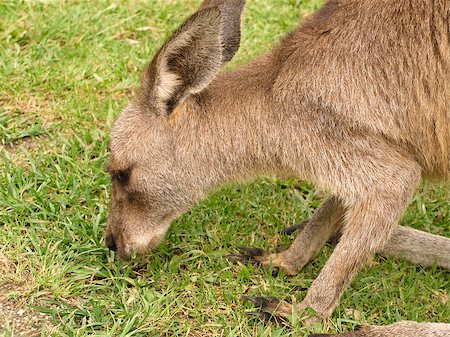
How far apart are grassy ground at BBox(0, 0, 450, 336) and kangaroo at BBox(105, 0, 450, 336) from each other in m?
0.27

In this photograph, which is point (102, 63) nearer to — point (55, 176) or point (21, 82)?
point (21, 82)

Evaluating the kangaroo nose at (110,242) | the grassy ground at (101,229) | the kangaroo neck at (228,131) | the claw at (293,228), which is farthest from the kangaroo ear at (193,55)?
the claw at (293,228)

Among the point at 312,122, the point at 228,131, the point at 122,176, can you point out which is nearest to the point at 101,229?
the point at 122,176

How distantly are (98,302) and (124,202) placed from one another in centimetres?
60

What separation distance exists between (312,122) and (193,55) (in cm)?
74

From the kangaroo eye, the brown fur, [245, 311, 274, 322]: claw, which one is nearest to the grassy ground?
[245, 311, 274, 322]: claw

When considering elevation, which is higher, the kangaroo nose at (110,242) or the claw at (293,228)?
the kangaroo nose at (110,242)

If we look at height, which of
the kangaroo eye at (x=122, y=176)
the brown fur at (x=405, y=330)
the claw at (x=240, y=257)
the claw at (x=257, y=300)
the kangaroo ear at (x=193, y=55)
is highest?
the kangaroo ear at (x=193, y=55)

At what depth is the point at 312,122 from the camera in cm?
471

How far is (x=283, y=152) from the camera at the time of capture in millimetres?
4809

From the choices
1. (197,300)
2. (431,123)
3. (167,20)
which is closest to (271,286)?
(197,300)

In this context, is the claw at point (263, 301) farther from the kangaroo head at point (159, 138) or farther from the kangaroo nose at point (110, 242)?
the kangaroo nose at point (110, 242)

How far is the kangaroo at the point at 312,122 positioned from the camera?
15.3 feet

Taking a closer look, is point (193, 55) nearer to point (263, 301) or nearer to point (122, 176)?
point (122, 176)
